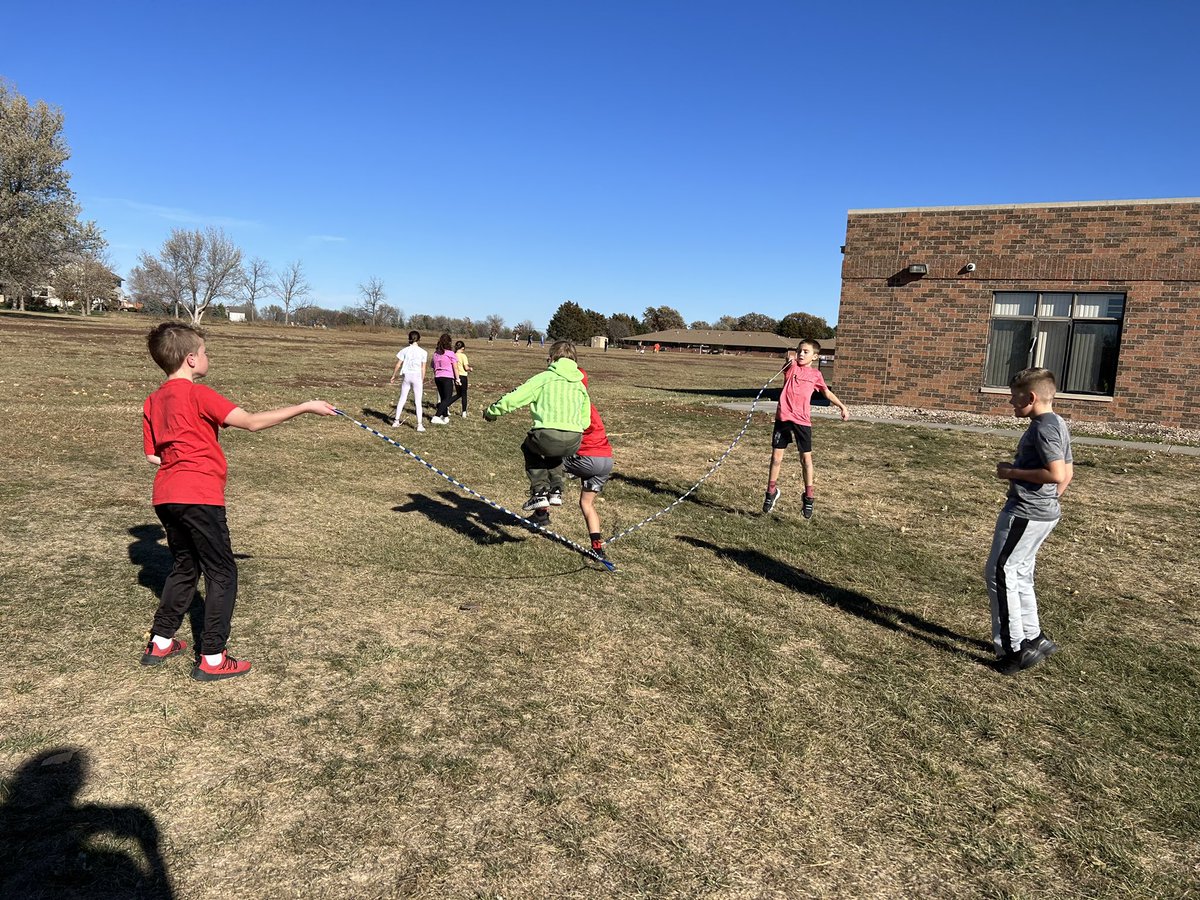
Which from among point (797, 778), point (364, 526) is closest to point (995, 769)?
point (797, 778)

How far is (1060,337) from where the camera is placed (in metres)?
18.1

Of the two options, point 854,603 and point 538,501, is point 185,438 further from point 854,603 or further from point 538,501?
point 854,603

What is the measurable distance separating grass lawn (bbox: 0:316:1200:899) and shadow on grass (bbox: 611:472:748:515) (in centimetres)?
51

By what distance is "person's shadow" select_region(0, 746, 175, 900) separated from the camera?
2.74m

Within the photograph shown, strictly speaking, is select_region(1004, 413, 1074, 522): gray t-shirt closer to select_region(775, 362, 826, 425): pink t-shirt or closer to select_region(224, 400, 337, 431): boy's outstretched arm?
select_region(775, 362, 826, 425): pink t-shirt

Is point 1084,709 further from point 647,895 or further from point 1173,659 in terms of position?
point 647,895

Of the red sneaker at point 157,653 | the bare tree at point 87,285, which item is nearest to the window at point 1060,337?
the red sneaker at point 157,653

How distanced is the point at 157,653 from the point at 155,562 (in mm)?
2071

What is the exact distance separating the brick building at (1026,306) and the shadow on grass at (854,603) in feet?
46.4

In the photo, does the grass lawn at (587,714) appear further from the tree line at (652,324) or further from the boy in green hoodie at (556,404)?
the tree line at (652,324)

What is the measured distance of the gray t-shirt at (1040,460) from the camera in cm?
462

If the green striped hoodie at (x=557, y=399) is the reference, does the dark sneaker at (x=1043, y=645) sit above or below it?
below

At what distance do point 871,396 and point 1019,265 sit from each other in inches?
177

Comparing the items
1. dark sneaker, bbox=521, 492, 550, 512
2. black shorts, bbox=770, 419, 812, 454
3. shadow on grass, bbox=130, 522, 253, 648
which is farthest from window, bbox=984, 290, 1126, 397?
shadow on grass, bbox=130, 522, 253, 648
